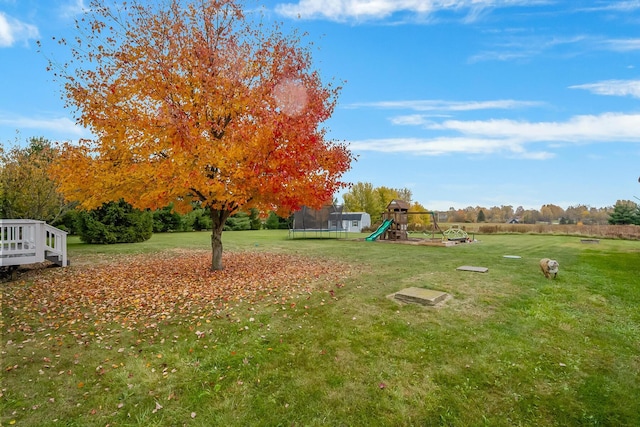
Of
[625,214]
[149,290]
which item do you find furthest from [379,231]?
[625,214]

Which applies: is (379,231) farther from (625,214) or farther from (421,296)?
(625,214)

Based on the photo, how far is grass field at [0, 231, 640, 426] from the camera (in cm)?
323

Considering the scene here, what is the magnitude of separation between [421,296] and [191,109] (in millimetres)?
7365

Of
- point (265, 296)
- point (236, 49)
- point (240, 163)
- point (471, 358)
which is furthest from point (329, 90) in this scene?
point (471, 358)

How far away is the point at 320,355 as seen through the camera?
427 centimetres

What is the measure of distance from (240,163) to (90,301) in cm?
453

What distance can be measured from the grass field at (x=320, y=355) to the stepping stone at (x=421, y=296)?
29 cm

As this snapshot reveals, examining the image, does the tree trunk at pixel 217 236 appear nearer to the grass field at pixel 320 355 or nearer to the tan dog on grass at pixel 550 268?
the grass field at pixel 320 355

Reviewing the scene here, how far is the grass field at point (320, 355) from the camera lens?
3.23 metres

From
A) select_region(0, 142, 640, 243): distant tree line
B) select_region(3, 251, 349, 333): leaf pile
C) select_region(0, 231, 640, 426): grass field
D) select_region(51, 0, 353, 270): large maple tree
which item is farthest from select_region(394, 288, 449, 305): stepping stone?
select_region(0, 142, 640, 243): distant tree line

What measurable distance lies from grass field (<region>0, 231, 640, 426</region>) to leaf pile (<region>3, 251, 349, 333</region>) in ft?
0.19

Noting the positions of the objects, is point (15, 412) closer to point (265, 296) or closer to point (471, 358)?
point (265, 296)

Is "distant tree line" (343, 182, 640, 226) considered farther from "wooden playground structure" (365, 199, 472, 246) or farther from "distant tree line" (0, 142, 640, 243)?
"wooden playground structure" (365, 199, 472, 246)

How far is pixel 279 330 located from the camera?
5.08 m
